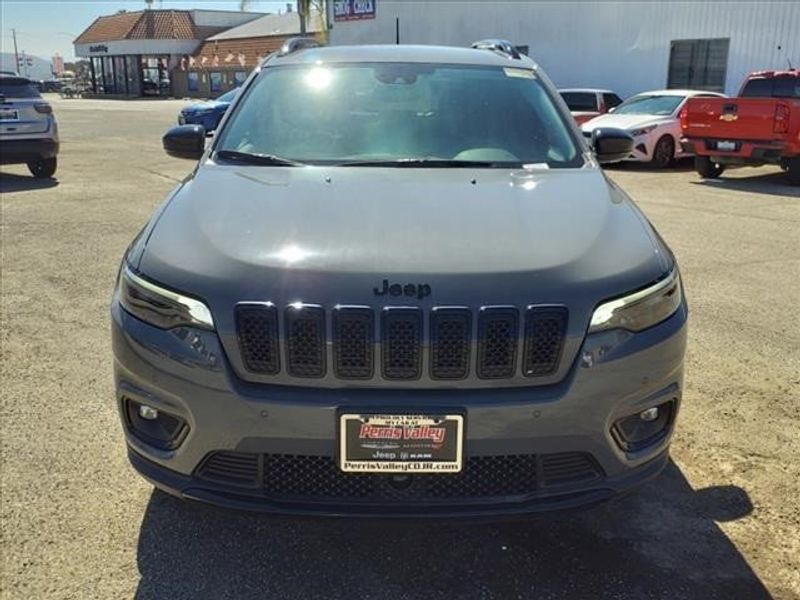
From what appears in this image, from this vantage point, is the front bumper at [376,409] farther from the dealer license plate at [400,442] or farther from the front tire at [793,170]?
the front tire at [793,170]

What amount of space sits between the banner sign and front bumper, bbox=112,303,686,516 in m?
31.8

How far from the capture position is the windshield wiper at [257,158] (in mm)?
3379

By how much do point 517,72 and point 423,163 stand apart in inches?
42.0

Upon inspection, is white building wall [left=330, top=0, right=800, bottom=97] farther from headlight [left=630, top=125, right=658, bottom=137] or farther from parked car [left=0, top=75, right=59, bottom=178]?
parked car [left=0, top=75, right=59, bottom=178]

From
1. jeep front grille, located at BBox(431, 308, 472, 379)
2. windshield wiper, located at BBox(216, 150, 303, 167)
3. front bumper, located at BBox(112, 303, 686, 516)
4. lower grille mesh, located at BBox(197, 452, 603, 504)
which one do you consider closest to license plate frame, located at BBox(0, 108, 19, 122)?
windshield wiper, located at BBox(216, 150, 303, 167)

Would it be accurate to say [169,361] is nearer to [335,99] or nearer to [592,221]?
[592,221]

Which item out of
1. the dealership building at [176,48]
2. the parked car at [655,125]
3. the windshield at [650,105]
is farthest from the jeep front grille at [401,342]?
the dealership building at [176,48]

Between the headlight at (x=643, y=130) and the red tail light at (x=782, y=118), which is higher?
the red tail light at (x=782, y=118)

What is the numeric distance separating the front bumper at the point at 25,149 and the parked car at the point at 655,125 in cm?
924

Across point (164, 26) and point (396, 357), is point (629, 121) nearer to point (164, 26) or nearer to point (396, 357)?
point (396, 357)

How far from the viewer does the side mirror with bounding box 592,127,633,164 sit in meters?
4.29

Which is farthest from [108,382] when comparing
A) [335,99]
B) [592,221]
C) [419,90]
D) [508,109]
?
[592,221]

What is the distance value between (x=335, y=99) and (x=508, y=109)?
851 millimetres

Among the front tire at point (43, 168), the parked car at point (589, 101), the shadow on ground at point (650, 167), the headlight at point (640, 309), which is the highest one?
the headlight at point (640, 309)
